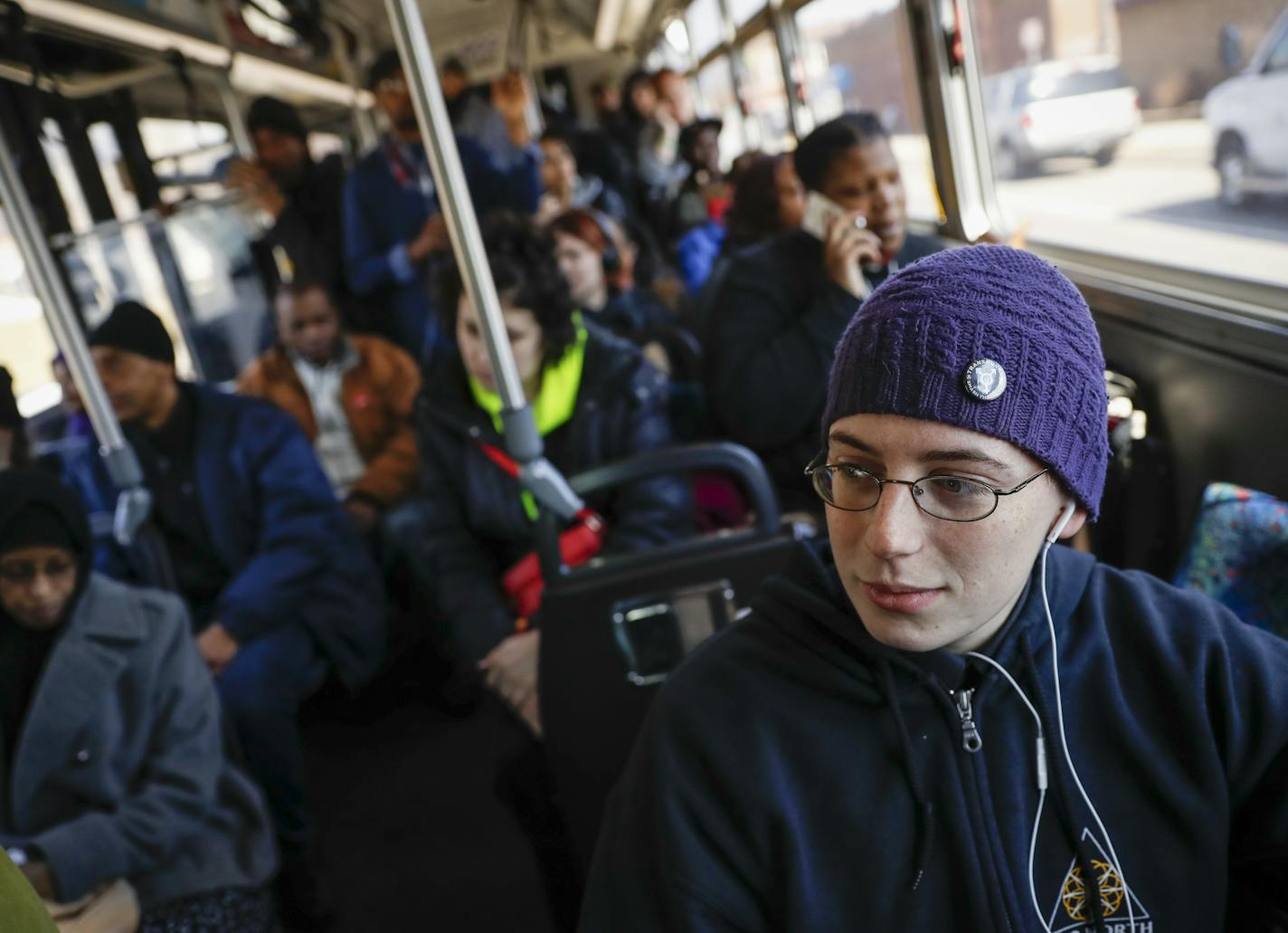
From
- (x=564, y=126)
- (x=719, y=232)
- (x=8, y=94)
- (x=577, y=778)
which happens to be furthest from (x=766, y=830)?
(x=564, y=126)

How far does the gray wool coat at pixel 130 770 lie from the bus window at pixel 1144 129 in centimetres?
211

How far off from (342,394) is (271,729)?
140 centimetres

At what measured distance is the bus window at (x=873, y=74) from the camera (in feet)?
9.52

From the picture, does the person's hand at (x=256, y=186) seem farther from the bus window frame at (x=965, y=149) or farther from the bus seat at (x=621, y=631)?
the bus seat at (x=621, y=631)

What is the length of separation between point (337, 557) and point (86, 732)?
3.23ft

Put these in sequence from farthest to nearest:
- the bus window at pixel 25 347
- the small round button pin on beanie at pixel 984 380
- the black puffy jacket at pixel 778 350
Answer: the bus window at pixel 25 347, the black puffy jacket at pixel 778 350, the small round button pin on beanie at pixel 984 380

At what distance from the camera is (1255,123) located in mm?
1876

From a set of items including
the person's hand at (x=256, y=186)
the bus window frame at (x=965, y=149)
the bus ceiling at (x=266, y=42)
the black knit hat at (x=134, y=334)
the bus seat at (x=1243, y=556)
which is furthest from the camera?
the person's hand at (x=256, y=186)

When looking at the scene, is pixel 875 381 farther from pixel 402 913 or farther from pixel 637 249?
pixel 637 249

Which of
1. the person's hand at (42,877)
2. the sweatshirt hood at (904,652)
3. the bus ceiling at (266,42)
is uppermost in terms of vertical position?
the bus ceiling at (266,42)

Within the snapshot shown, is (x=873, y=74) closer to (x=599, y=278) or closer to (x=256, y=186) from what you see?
→ (x=599, y=278)

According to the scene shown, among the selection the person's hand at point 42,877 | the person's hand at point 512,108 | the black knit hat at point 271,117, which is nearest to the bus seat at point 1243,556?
the person's hand at point 42,877

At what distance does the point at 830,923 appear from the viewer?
3.33 feet

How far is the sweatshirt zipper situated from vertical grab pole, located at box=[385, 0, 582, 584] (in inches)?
31.8
